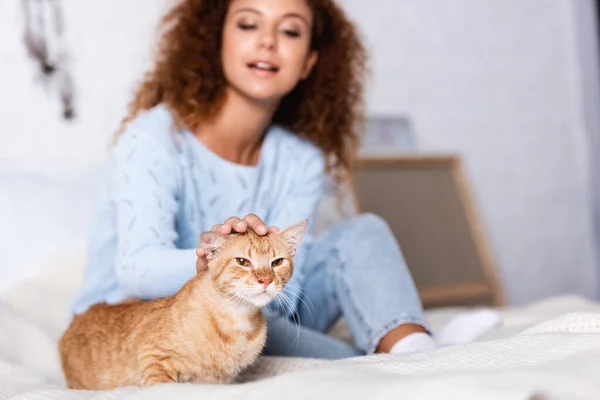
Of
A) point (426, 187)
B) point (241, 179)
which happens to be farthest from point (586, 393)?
point (426, 187)

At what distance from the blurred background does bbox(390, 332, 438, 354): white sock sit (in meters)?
1.00

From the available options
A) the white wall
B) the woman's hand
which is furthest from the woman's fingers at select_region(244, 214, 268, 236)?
the white wall

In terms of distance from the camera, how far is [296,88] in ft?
5.67

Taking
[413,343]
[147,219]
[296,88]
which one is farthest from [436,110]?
[147,219]

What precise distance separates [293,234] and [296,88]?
903 millimetres

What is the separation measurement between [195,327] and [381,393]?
0.28m

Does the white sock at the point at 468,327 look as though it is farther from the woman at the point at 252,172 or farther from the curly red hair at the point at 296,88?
the curly red hair at the point at 296,88

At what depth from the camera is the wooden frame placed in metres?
2.54

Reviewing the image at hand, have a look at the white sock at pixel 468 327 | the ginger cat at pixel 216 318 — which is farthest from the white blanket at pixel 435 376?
the white sock at pixel 468 327

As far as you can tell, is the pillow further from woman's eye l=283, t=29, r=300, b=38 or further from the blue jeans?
woman's eye l=283, t=29, r=300, b=38

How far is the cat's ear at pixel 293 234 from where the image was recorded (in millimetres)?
886

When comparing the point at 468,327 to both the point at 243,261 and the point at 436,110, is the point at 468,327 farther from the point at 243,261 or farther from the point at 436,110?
the point at 436,110

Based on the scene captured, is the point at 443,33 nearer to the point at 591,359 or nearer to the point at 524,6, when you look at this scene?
the point at 524,6

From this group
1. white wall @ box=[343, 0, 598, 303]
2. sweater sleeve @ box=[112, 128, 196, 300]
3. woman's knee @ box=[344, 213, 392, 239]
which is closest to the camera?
sweater sleeve @ box=[112, 128, 196, 300]
